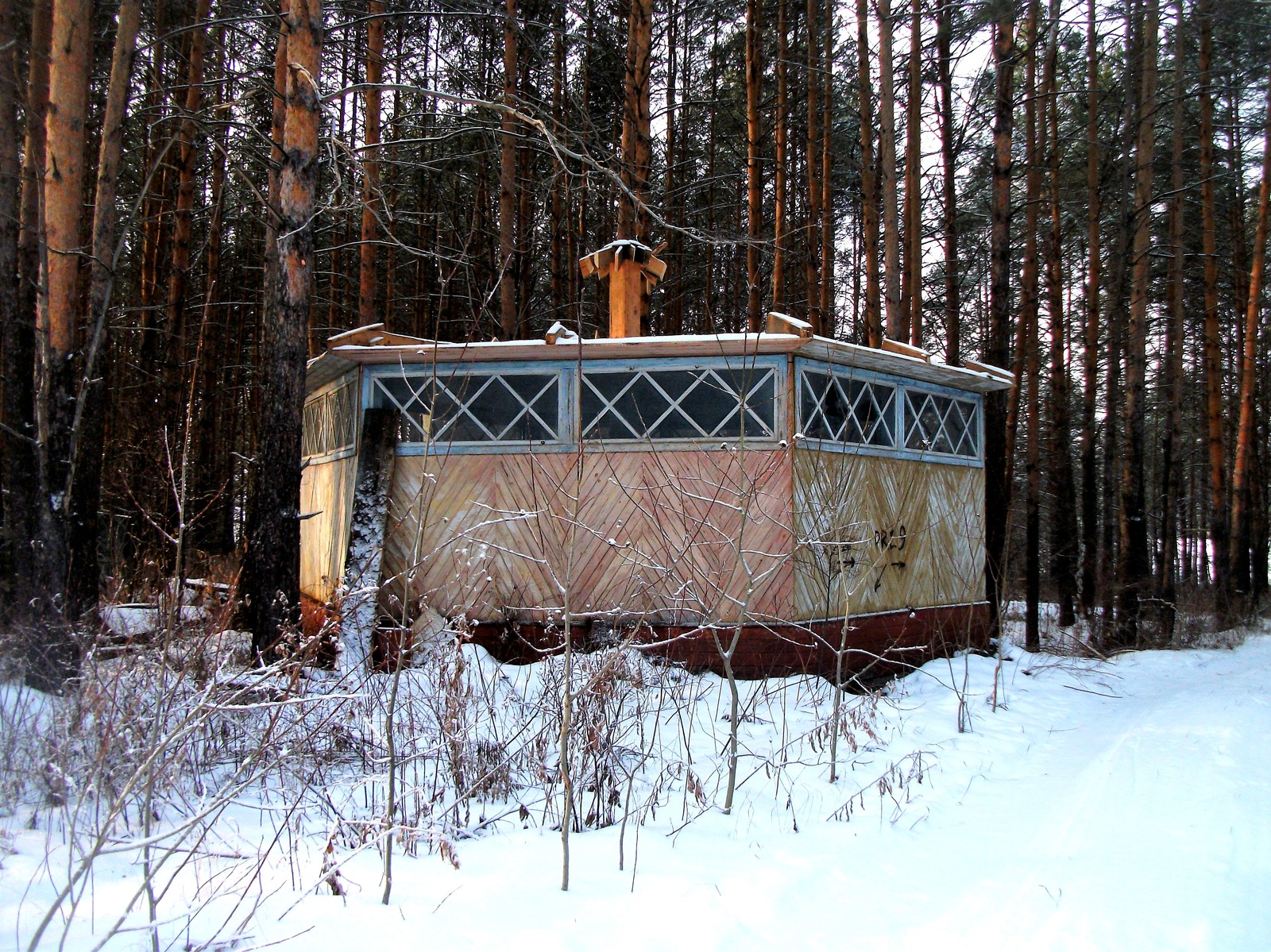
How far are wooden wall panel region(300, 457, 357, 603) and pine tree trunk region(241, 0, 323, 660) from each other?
1.13 metres

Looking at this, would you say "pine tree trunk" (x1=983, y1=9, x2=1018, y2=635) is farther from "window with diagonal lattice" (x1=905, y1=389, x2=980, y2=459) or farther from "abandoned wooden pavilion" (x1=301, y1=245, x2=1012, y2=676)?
"abandoned wooden pavilion" (x1=301, y1=245, x2=1012, y2=676)

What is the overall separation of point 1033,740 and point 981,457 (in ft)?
12.8

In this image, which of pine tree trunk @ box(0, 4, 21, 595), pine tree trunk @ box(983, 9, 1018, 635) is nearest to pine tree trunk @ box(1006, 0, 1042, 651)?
pine tree trunk @ box(983, 9, 1018, 635)

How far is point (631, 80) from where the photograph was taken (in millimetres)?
9000

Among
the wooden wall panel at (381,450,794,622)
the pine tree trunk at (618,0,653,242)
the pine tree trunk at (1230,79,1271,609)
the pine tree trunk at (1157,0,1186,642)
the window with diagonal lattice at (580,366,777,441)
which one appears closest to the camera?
the wooden wall panel at (381,450,794,622)

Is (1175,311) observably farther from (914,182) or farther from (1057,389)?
(914,182)

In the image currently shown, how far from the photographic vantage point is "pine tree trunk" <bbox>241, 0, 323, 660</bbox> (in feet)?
17.7

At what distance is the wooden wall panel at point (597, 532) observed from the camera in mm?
6570

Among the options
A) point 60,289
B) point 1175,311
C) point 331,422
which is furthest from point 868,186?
point 60,289

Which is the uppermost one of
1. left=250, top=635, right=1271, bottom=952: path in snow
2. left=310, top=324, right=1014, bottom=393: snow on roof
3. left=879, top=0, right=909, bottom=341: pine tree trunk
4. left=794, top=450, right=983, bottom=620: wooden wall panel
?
left=879, top=0, right=909, bottom=341: pine tree trunk

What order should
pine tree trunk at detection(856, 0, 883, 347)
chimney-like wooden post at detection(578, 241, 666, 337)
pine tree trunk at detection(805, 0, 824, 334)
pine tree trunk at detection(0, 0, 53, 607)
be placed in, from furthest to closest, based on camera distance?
pine tree trunk at detection(805, 0, 824, 334) → pine tree trunk at detection(856, 0, 883, 347) → chimney-like wooden post at detection(578, 241, 666, 337) → pine tree trunk at detection(0, 0, 53, 607)

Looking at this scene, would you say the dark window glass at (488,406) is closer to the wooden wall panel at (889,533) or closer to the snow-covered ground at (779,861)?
the wooden wall panel at (889,533)

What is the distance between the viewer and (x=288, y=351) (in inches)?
221

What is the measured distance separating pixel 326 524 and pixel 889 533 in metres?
5.15
